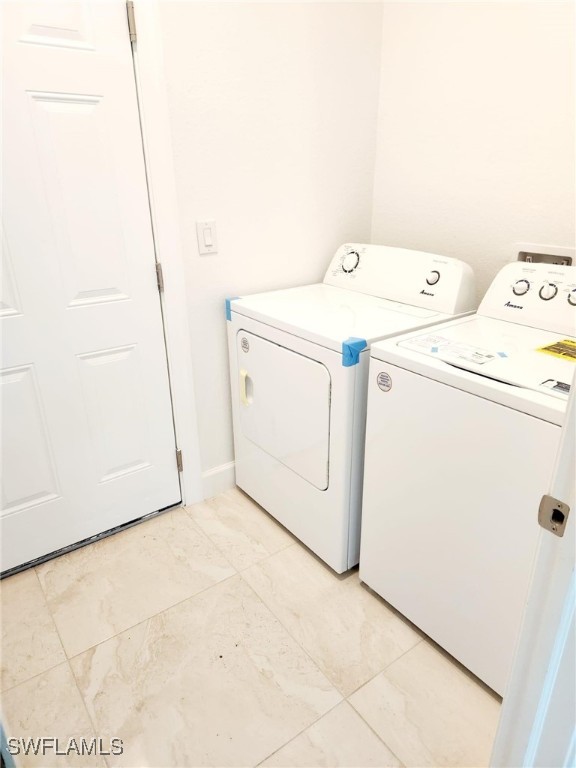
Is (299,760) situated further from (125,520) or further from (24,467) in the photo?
(24,467)

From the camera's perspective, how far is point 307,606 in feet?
5.20

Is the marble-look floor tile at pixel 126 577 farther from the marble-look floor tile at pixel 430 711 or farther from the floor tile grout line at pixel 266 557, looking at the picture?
the marble-look floor tile at pixel 430 711

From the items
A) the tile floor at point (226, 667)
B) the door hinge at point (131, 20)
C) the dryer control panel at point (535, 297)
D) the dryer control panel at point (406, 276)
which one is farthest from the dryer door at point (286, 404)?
the door hinge at point (131, 20)

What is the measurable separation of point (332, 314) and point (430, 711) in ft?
3.94

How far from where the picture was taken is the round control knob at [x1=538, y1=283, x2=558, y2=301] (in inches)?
57.6

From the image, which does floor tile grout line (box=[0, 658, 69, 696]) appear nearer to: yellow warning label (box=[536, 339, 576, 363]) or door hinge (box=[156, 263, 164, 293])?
door hinge (box=[156, 263, 164, 293])

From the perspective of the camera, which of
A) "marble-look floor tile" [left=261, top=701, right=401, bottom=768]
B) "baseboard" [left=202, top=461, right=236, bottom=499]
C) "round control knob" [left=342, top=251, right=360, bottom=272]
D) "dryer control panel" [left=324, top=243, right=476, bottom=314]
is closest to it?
"marble-look floor tile" [left=261, top=701, right=401, bottom=768]

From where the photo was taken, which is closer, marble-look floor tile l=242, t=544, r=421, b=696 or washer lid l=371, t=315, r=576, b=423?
washer lid l=371, t=315, r=576, b=423

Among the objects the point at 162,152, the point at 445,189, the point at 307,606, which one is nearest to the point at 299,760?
the point at 307,606

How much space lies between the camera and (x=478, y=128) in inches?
67.6

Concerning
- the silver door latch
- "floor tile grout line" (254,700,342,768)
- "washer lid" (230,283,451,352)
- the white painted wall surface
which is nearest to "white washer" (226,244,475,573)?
"washer lid" (230,283,451,352)

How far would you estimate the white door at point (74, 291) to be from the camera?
1353 mm

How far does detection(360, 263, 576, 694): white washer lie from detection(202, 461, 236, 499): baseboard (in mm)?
780

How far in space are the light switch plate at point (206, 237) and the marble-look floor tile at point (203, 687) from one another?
49.2 inches
